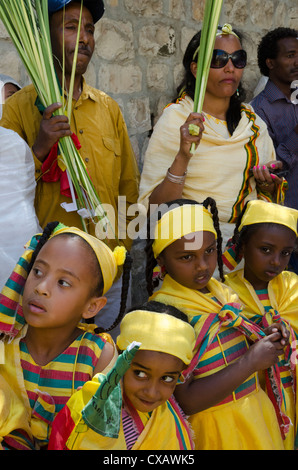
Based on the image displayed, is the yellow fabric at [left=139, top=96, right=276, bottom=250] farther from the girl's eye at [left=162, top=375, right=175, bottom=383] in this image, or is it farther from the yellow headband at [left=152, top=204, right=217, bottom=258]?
the girl's eye at [left=162, top=375, right=175, bottom=383]

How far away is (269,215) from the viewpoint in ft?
9.35

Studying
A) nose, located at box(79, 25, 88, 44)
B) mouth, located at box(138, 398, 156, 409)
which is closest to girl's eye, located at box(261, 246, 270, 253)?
mouth, located at box(138, 398, 156, 409)

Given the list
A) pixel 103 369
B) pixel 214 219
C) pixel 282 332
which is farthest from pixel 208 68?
pixel 103 369

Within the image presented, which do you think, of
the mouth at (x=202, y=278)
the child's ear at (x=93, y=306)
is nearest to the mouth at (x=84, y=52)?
the mouth at (x=202, y=278)

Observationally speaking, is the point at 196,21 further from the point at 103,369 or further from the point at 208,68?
the point at 103,369

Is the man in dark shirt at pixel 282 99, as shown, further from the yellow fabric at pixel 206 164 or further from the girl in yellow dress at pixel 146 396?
the girl in yellow dress at pixel 146 396

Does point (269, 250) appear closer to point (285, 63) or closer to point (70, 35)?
point (70, 35)

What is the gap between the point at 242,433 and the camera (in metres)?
2.48

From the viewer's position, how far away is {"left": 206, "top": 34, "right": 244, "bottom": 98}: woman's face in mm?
3350

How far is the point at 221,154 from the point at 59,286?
4.80 feet

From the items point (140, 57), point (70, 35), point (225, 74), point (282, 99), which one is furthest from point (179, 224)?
point (140, 57)

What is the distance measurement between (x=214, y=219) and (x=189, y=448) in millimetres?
1036

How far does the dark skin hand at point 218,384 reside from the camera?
2.40 meters

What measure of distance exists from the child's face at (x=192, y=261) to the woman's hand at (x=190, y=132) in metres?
0.58
